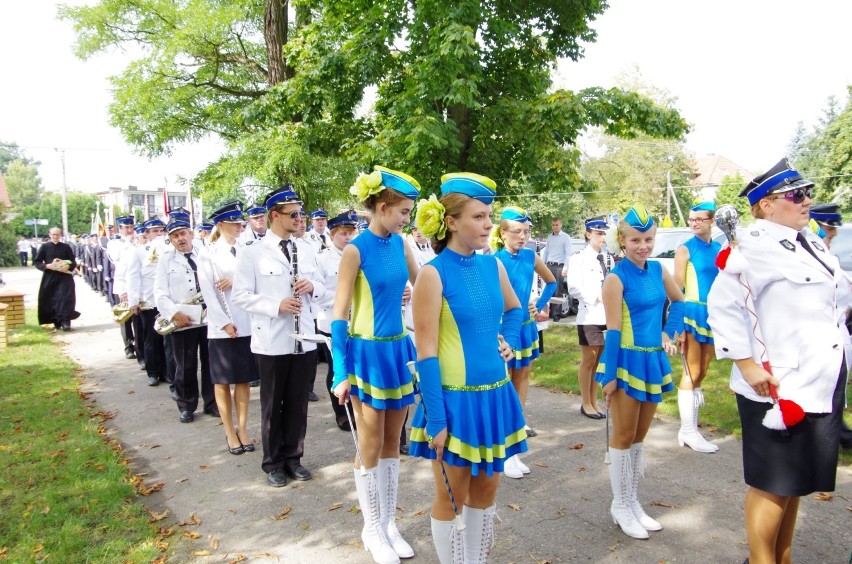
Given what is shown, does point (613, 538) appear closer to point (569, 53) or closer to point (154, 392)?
point (154, 392)

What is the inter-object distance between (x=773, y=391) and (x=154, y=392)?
25.8ft

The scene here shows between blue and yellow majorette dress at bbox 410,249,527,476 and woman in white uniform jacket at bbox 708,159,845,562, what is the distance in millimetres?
1107

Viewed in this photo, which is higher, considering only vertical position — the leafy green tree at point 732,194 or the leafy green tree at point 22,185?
the leafy green tree at point 22,185

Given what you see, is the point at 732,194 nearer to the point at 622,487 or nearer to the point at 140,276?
the point at 140,276

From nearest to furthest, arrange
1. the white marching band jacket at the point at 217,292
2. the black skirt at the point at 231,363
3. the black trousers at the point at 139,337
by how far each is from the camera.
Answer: the black skirt at the point at 231,363 < the white marching band jacket at the point at 217,292 < the black trousers at the point at 139,337

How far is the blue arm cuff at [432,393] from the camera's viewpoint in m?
2.79

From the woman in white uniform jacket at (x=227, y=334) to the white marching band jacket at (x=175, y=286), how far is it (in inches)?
38.9

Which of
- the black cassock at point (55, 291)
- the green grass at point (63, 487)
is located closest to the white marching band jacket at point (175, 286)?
the green grass at point (63, 487)

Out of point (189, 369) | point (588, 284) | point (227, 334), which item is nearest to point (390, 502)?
point (227, 334)

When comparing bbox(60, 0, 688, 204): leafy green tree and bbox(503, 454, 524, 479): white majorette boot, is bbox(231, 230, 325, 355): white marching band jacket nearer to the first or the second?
bbox(503, 454, 524, 479): white majorette boot

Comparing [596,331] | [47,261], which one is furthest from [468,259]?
[47,261]

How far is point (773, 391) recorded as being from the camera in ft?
9.36

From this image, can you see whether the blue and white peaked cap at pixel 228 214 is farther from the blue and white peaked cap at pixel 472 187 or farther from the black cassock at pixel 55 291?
the black cassock at pixel 55 291

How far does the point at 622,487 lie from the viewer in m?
4.05
